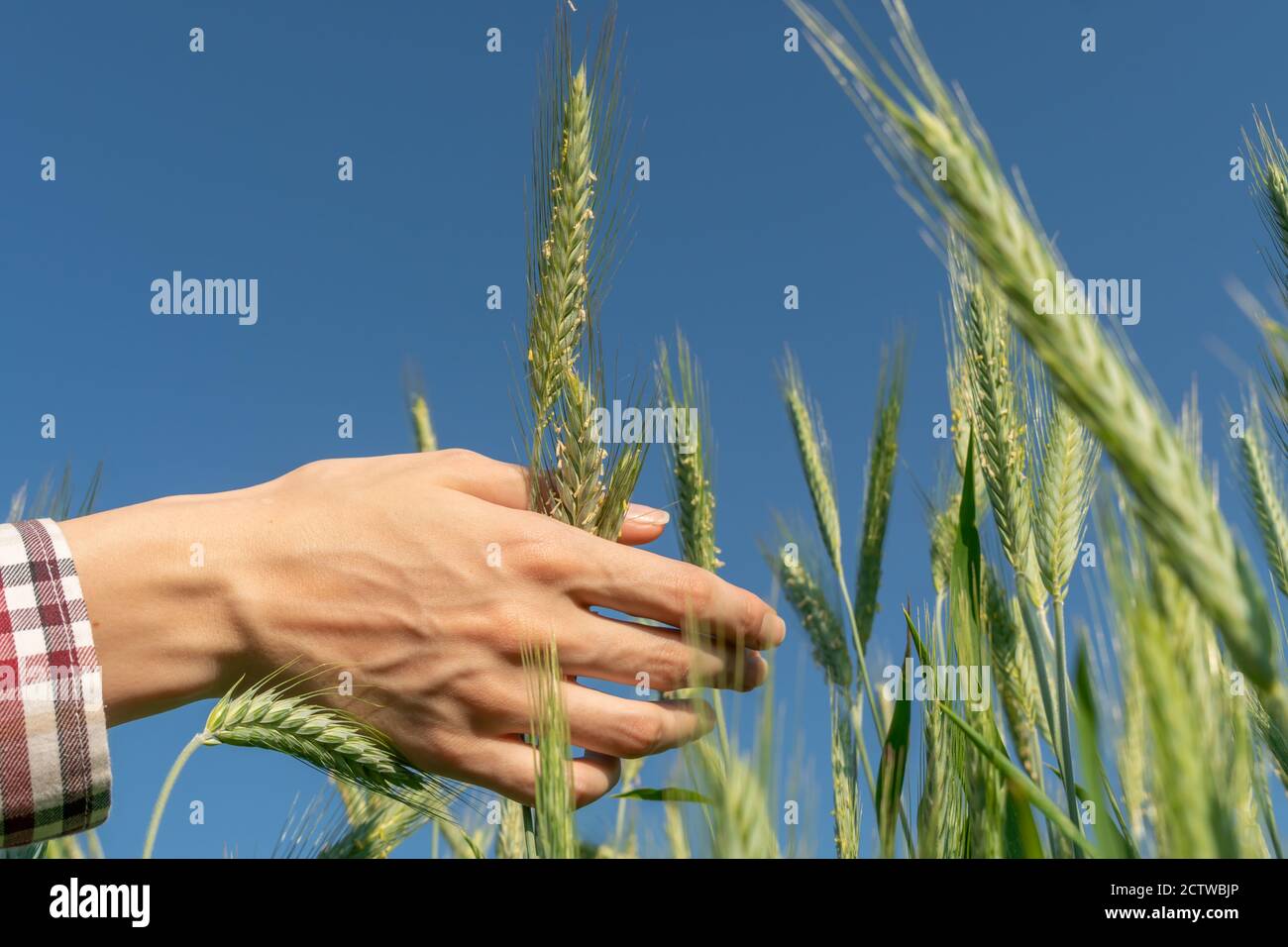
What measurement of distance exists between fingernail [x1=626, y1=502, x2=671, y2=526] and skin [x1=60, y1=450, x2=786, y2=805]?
242 mm

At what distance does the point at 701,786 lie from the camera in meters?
0.95

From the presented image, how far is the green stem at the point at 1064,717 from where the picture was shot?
1.33m

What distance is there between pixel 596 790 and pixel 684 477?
2.57ft

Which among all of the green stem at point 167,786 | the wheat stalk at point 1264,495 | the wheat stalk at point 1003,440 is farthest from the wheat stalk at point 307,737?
the wheat stalk at point 1264,495

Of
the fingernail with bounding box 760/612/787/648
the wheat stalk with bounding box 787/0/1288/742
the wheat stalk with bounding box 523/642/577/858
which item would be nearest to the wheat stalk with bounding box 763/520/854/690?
the fingernail with bounding box 760/612/787/648

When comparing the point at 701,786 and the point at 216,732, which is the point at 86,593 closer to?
the point at 216,732

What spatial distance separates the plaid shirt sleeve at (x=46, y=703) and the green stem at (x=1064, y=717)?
1.46m

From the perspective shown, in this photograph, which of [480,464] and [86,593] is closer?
[86,593]

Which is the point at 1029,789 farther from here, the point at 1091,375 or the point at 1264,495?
the point at 1264,495

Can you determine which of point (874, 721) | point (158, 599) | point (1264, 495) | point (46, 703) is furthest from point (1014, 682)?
point (46, 703)

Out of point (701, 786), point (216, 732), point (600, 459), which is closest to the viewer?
point (701, 786)

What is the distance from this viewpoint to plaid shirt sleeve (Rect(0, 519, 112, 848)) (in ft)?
3.93
